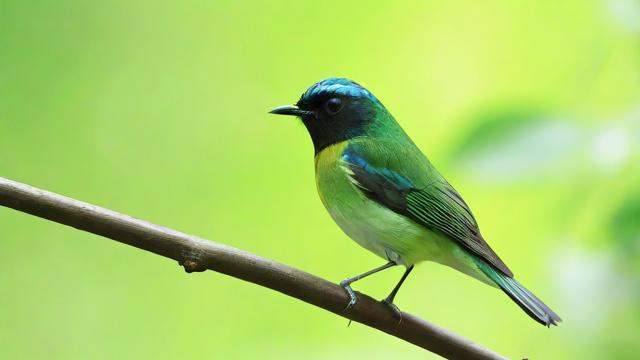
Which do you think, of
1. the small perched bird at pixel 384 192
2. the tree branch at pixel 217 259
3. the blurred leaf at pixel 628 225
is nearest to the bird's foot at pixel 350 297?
the tree branch at pixel 217 259

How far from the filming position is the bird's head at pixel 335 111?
327cm

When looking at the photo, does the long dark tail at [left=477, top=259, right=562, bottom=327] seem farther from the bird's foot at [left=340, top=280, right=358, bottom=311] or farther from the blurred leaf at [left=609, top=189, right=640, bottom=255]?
the bird's foot at [left=340, top=280, right=358, bottom=311]

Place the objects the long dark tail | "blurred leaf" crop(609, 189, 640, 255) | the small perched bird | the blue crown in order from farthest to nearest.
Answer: the blue crown < the small perched bird < the long dark tail < "blurred leaf" crop(609, 189, 640, 255)

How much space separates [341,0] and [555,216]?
354 centimetres

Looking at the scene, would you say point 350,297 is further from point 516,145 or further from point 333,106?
point 333,106

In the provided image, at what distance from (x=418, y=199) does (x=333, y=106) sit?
0.51 meters

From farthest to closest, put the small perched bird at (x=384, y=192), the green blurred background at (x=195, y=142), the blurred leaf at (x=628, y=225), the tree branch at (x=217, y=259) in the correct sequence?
1. the green blurred background at (x=195, y=142)
2. the small perched bird at (x=384, y=192)
3. the blurred leaf at (x=628, y=225)
4. the tree branch at (x=217, y=259)

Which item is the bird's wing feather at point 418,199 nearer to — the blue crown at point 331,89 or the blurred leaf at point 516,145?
the blue crown at point 331,89

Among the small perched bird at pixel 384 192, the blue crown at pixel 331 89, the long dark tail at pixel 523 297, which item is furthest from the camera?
the blue crown at pixel 331 89

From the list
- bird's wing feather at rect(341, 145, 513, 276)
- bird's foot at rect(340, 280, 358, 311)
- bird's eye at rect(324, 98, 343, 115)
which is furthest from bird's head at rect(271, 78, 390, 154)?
bird's foot at rect(340, 280, 358, 311)

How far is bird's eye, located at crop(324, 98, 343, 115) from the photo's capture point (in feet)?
10.8

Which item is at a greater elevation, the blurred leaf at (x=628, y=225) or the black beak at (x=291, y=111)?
the blurred leaf at (x=628, y=225)

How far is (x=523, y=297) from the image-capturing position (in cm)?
277

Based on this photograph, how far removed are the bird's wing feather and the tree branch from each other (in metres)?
0.62
